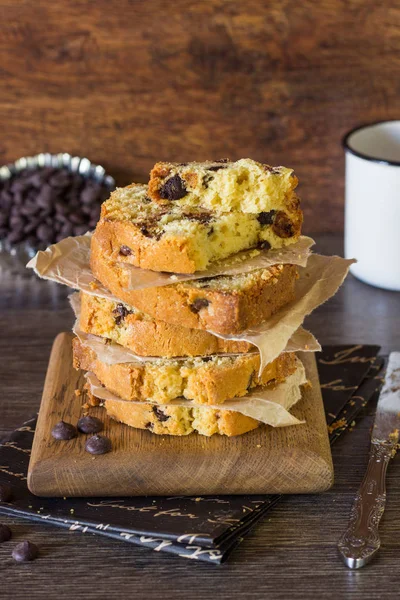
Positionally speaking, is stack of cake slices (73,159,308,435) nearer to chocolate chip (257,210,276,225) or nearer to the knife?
chocolate chip (257,210,276,225)

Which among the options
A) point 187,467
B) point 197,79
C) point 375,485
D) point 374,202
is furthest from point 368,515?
point 197,79

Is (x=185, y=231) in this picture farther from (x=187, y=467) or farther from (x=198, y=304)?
(x=187, y=467)

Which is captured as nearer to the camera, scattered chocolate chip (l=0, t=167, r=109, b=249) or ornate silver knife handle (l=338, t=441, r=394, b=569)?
ornate silver knife handle (l=338, t=441, r=394, b=569)

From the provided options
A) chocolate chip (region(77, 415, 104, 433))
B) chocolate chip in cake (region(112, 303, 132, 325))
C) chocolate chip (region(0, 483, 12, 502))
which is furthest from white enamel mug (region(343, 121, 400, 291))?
chocolate chip (region(0, 483, 12, 502))

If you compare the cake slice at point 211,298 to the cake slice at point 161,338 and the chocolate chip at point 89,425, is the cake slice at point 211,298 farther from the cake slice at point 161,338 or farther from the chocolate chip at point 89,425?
the chocolate chip at point 89,425

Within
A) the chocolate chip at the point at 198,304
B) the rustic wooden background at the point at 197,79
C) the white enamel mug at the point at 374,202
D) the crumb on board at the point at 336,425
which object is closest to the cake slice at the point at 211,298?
the chocolate chip at the point at 198,304

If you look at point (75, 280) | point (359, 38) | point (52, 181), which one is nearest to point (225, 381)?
point (75, 280)
